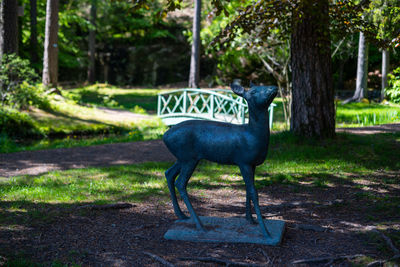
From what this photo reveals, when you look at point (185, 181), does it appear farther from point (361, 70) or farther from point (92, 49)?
point (92, 49)

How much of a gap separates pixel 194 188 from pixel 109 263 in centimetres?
282

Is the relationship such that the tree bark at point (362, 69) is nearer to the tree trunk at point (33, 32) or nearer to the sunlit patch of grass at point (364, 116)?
the sunlit patch of grass at point (364, 116)

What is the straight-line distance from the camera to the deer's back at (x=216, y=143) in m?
4.13

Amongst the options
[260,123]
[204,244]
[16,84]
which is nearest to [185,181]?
[204,244]

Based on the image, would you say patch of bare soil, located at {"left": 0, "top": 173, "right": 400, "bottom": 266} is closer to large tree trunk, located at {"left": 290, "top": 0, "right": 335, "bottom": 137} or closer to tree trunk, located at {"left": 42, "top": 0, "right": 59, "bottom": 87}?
large tree trunk, located at {"left": 290, "top": 0, "right": 335, "bottom": 137}

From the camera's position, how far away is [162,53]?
3053cm

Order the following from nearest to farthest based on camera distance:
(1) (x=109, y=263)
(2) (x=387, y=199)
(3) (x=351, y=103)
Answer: (1) (x=109, y=263) < (2) (x=387, y=199) < (3) (x=351, y=103)

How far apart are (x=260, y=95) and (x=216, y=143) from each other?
0.68m

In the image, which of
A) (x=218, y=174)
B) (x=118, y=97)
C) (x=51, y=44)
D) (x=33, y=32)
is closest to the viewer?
(x=218, y=174)

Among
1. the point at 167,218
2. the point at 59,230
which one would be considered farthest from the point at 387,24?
the point at 59,230

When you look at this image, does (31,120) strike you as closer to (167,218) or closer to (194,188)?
(194,188)

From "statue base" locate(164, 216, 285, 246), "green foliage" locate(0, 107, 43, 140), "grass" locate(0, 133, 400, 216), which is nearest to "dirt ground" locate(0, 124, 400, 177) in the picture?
"grass" locate(0, 133, 400, 216)

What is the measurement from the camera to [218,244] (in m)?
4.14

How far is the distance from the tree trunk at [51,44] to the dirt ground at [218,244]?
12898 millimetres
